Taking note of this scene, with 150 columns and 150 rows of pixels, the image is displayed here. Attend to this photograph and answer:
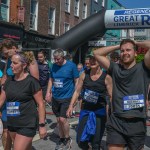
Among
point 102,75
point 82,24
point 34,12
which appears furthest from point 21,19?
point 102,75

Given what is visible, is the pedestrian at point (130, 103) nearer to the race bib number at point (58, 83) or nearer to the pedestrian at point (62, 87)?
the pedestrian at point (62, 87)

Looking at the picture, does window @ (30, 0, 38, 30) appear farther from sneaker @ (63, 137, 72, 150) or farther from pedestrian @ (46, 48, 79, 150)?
sneaker @ (63, 137, 72, 150)

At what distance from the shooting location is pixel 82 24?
15.6 metres

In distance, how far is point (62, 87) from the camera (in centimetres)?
706

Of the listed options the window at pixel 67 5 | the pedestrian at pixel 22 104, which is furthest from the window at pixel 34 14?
the pedestrian at pixel 22 104

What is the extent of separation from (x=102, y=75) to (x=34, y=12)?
799 inches

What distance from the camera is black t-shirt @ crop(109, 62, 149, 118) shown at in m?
4.14

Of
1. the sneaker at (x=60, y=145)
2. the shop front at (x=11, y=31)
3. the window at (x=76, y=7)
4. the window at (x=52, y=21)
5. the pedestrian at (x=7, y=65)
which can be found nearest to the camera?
A: the pedestrian at (x=7, y=65)

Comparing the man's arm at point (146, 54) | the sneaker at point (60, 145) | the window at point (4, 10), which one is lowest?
the sneaker at point (60, 145)

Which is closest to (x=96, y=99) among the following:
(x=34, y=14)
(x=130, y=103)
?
(x=130, y=103)

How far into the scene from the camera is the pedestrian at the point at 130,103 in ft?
13.6

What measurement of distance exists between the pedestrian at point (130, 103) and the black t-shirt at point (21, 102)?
101 cm

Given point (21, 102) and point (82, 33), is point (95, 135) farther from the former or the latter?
point (82, 33)

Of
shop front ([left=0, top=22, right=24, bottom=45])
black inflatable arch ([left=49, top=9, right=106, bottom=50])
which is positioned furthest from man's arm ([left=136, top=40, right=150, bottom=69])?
shop front ([left=0, top=22, right=24, bottom=45])
